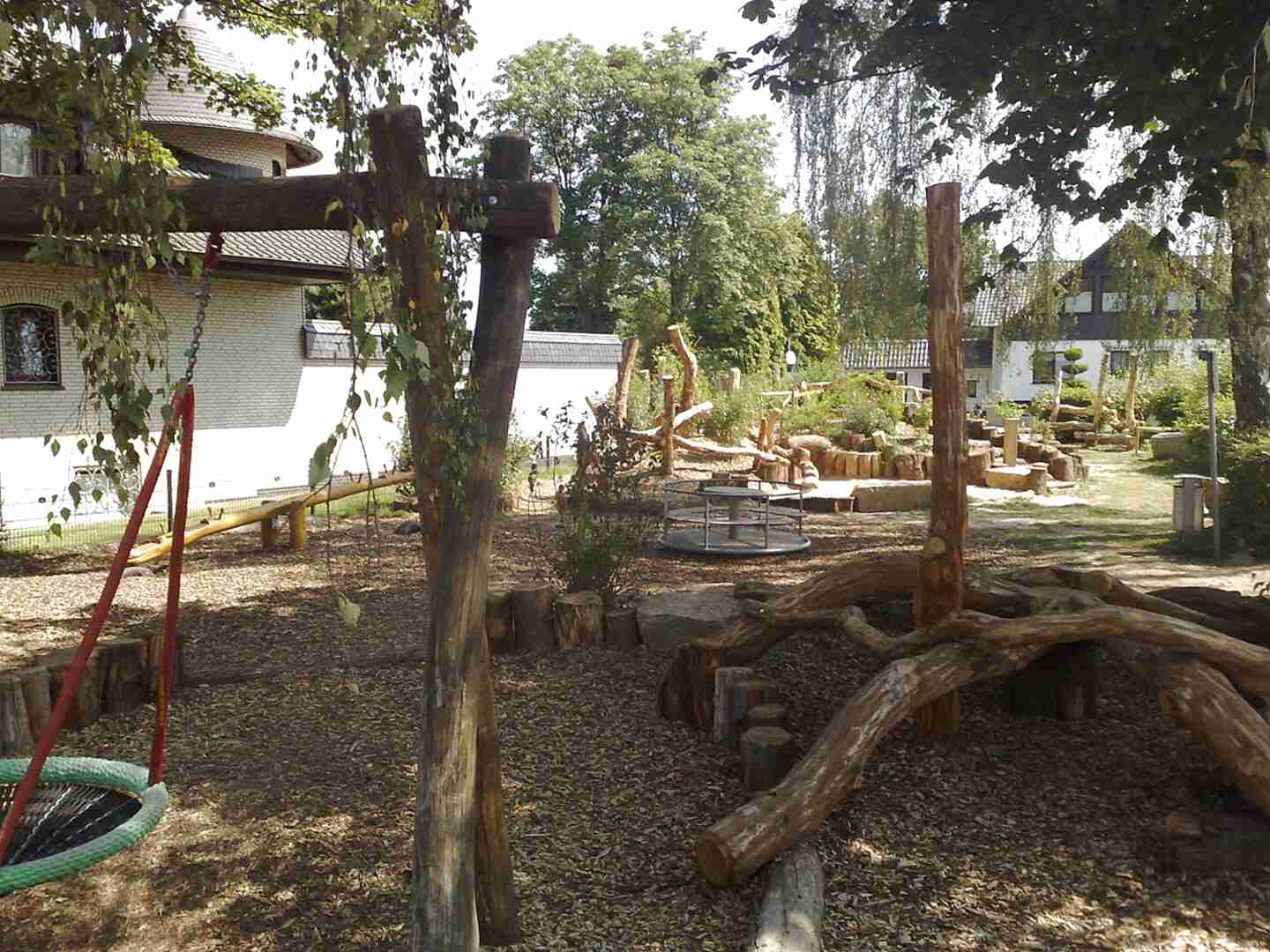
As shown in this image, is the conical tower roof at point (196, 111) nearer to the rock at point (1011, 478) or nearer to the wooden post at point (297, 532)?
the wooden post at point (297, 532)

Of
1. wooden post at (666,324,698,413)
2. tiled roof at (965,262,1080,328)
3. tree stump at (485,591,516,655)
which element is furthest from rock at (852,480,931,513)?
tree stump at (485,591,516,655)

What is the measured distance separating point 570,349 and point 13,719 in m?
19.3

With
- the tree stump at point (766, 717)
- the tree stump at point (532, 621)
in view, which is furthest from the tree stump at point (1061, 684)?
→ the tree stump at point (532, 621)

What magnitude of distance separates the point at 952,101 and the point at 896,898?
504 cm

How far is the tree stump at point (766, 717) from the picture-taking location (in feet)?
15.1

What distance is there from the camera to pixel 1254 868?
147 inches

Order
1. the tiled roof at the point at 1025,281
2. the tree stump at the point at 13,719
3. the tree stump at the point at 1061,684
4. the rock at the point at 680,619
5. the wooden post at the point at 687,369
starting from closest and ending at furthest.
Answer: the tree stump at the point at 13,719
the tree stump at the point at 1061,684
the rock at the point at 680,619
the tiled roof at the point at 1025,281
the wooden post at the point at 687,369

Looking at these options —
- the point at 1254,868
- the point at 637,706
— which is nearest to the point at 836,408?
the point at 637,706

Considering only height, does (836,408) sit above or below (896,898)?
above

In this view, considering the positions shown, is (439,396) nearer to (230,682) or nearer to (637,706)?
(637,706)

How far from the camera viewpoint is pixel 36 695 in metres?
5.00

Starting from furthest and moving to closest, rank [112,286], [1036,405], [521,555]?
[1036,405] → [521,555] → [112,286]

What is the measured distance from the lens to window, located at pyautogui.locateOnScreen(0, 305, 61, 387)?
1458 cm

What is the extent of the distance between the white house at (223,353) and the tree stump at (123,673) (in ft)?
29.1
